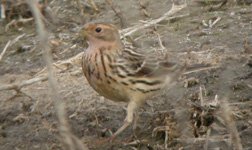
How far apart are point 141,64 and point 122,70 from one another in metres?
0.22

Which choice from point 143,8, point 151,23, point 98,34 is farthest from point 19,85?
point 143,8

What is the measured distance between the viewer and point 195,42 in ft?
28.3

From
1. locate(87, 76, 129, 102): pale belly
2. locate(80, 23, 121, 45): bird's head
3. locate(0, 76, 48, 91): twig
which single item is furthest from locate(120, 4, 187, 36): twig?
locate(87, 76, 129, 102): pale belly

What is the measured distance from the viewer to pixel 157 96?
298 inches

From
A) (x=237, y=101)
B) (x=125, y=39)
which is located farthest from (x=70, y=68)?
(x=237, y=101)

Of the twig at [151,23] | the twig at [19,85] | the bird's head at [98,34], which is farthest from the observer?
the twig at [151,23]

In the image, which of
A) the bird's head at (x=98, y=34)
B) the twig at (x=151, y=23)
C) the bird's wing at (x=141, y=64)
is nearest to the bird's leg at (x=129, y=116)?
the bird's wing at (x=141, y=64)

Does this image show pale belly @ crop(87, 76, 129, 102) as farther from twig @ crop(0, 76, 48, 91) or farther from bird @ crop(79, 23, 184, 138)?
twig @ crop(0, 76, 48, 91)

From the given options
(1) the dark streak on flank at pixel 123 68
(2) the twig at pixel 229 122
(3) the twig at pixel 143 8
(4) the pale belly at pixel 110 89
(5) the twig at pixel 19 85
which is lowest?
(2) the twig at pixel 229 122

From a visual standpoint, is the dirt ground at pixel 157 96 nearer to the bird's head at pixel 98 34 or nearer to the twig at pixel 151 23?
the twig at pixel 151 23

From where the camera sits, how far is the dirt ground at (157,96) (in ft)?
21.8

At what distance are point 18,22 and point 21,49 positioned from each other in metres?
0.67

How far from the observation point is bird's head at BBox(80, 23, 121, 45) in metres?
6.90

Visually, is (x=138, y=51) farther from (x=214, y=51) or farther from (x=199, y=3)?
(x=199, y=3)
